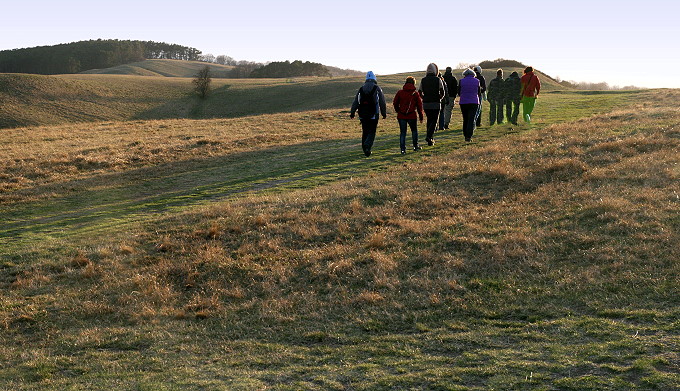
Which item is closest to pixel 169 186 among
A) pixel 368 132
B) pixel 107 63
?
pixel 368 132

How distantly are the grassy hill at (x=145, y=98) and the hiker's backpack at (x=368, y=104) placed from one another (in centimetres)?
3346

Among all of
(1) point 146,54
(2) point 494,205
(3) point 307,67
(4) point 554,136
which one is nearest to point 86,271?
(2) point 494,205

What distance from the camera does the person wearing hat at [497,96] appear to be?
68.8 feet

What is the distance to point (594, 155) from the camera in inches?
551

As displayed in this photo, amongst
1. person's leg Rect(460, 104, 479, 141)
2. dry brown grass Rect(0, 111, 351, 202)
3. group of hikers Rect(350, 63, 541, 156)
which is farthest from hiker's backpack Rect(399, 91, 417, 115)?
dry brown grass Rect(0, 111, 351, 202)

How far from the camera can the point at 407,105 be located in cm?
1645

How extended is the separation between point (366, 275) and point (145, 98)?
234 ft

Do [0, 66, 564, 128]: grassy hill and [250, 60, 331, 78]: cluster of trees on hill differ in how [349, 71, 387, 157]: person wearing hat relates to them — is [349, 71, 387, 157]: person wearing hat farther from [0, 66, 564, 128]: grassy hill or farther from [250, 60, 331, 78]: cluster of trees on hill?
[250, 60, 331, 78]: cluster of trees on hill

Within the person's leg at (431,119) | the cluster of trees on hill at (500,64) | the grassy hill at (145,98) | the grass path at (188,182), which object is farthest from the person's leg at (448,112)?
the cluster of trees on hill at (500,64)

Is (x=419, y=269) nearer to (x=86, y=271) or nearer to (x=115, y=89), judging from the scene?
(x=86, y=271)

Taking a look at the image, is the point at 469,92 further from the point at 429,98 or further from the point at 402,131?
the point at 402,131

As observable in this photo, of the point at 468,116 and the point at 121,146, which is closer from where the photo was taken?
the point at 468,116

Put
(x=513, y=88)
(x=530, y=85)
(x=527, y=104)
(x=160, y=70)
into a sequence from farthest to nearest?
(x=160, y=70), (x=527, y=104), (x=513, y=88), (x=530, y=85)

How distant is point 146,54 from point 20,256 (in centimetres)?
19611
